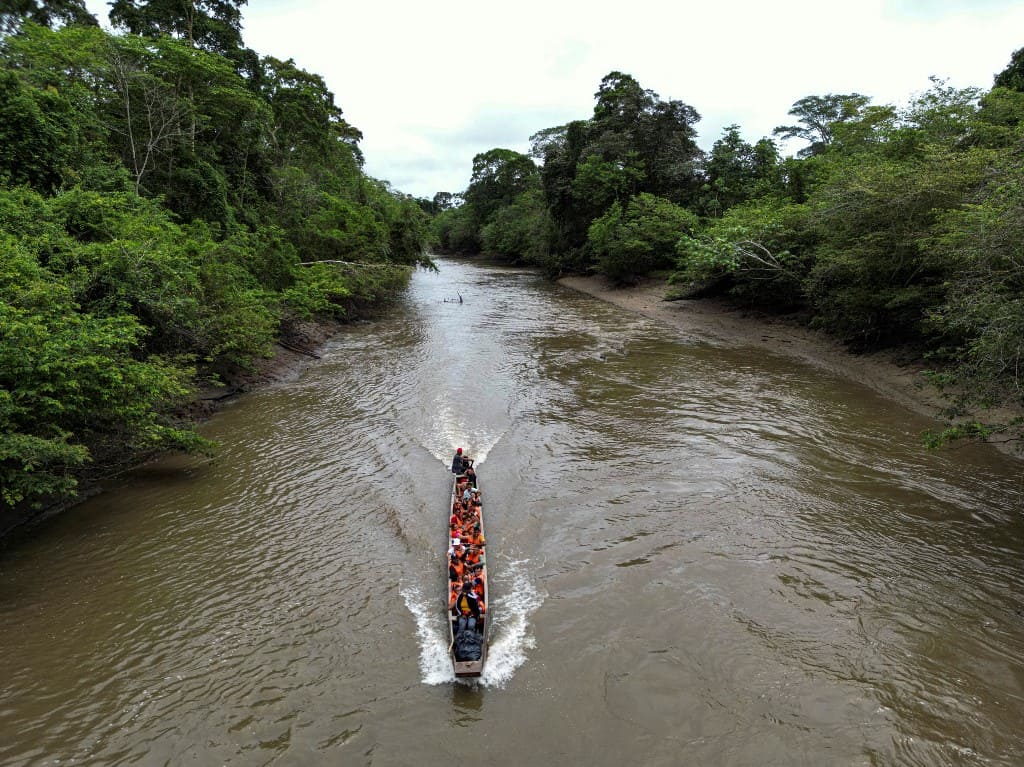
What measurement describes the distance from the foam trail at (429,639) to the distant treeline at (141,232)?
6167mm

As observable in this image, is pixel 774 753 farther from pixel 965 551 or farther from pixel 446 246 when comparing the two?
pixel 446 246

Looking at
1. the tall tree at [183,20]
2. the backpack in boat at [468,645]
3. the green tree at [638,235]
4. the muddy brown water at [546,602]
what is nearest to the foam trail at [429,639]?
the muddy brown water at [546,602]

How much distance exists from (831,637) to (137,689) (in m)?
9.92

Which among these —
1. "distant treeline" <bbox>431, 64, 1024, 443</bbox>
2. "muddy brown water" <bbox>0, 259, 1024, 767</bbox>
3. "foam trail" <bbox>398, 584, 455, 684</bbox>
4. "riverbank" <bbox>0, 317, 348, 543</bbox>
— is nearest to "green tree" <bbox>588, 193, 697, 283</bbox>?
"distant treeline" <bbox>431, 64, 1024, 443</bbox>

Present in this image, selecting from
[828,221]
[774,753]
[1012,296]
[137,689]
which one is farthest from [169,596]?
[828,221]

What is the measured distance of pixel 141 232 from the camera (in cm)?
1511

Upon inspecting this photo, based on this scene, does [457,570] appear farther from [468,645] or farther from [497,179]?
[497,179]

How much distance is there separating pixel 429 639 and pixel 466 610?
903 millimetres

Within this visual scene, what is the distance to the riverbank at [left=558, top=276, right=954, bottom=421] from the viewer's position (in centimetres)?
1792

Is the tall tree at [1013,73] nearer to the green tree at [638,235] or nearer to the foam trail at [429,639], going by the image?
the green tree at [638,235]

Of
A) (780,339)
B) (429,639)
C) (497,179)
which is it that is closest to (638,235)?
(780,339)

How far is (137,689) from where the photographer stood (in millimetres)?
7008

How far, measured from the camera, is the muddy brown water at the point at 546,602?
6.39 m

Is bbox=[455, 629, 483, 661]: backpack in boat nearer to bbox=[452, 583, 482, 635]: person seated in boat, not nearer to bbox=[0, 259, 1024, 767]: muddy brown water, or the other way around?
bbox=[452, 583, 482, 635]: person seated in boat
